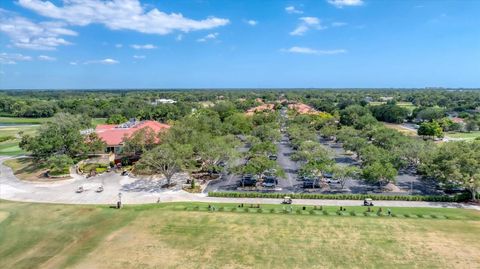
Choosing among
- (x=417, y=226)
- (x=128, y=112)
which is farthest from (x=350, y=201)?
(x=128, y=112)

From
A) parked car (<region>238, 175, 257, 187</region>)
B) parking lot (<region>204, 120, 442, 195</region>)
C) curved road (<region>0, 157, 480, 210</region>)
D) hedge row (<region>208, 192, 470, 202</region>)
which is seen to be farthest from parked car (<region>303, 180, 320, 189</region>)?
parked car (<region>238, 175, 257, 187</region>)

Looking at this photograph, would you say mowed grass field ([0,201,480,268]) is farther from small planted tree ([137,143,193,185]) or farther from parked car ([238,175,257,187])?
parked car ([238,175,257,187])

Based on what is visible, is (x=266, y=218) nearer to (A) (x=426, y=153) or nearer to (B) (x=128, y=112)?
(A) (x=426, y=153)

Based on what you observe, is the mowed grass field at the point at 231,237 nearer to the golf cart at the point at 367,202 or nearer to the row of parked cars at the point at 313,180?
the golf cart at the point at 367,202

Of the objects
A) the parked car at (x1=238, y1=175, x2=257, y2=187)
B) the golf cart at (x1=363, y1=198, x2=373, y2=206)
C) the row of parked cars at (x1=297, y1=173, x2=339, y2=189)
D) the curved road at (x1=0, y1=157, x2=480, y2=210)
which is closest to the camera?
the golf cart at (x1=363, y1=198, x2=373, y2=206)

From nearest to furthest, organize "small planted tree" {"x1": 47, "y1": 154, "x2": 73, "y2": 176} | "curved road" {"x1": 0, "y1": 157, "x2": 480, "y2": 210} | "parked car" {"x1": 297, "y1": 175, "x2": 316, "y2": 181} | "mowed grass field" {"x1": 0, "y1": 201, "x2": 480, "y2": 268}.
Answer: "mowed grass field" {"x1": 0, "y1": 201, "x2": 480, "y2": 268}
"curved road" {"x1": 0, "y1": 157, "x2": 480, "y2": 210}
"parked car" {"x1": 297, "y1": 175, "x2": 316, "y2": 181}
"small planted tree" {"x1": 47, "y1": 154, "x2": 73, "y2": 176}

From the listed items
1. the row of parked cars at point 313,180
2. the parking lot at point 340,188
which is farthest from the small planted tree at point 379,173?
the row of parked cars at point 313,180
